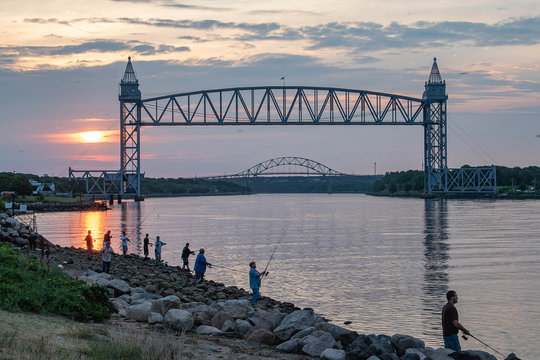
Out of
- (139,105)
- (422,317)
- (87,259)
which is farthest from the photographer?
(139,105)

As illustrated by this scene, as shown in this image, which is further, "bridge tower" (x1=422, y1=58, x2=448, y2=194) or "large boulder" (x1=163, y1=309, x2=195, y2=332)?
"bridge tower" (x1=422, y1=58, x2=448, y2=194)

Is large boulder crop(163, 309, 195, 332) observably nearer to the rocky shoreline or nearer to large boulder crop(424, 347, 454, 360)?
the rocky shoreline

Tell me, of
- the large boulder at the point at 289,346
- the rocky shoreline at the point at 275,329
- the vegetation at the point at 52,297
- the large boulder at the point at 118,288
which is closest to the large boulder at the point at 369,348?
the rocky shoreline at the point at 275,329

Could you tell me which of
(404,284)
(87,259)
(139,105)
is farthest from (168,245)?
(139,105)

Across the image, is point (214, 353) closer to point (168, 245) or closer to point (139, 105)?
point (168, 245)

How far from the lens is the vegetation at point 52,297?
13.6 metres

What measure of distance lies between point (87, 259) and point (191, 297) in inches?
462

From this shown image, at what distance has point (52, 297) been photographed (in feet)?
46.0

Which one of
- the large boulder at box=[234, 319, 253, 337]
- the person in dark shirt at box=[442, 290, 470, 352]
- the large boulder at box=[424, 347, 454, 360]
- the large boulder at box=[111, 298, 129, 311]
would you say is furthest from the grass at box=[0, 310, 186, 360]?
the person in dark shirt at box=[442, 290, 470, 352]

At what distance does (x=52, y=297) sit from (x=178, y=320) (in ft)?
8.79

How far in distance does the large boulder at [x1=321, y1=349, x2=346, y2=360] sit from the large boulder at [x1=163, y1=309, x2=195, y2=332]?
121 inches

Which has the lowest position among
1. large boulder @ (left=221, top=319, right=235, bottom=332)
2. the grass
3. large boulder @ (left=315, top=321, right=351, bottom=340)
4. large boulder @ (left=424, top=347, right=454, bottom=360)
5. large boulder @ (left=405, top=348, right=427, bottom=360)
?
large boulder @ (left=405, top=348, right=427, bottom=360)

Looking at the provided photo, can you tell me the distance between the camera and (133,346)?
1044 centimetres

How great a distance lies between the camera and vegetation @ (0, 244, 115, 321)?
44.7ft
